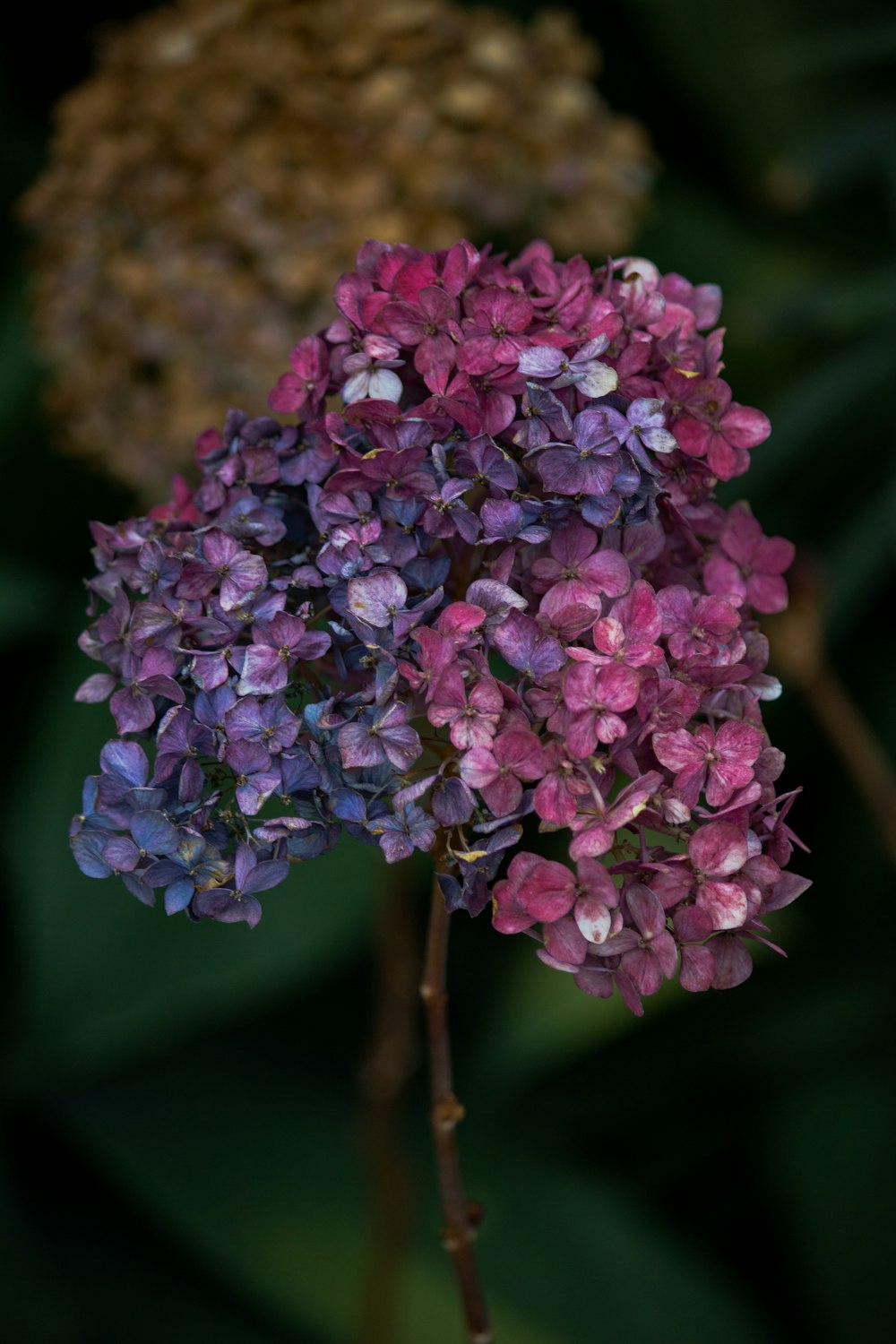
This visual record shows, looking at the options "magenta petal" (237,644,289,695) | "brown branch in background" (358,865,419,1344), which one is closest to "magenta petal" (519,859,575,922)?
"magenta petal" (237,644,289,695)

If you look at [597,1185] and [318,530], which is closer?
[318,530]

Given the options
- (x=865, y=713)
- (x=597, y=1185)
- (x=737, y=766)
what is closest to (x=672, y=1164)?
(x=597, y=1185)

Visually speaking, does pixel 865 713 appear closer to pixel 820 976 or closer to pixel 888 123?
pixel 820 976

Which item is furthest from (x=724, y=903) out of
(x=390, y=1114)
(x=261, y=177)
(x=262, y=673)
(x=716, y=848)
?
(x=261, y=177)

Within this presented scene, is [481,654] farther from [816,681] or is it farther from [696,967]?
[816,681]

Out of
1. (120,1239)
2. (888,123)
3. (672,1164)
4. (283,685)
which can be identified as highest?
(888,123)

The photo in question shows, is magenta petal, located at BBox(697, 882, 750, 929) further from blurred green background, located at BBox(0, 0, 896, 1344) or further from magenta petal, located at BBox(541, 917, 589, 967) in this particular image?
blurred green background, located at BBox(0, 0, 896, 1344)
